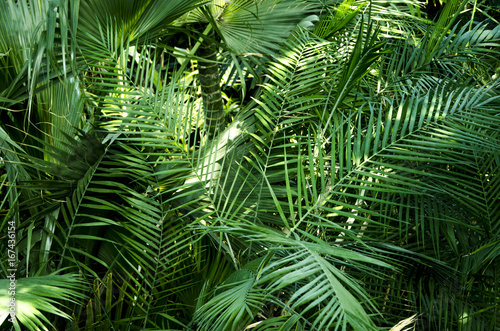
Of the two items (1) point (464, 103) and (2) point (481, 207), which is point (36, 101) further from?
(2) point (481, 207)

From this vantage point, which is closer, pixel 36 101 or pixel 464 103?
pixel 464 103

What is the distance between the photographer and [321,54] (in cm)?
150

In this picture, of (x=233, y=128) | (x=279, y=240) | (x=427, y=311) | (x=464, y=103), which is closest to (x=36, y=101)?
(x=233, y=128)

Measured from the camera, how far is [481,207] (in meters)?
1.22

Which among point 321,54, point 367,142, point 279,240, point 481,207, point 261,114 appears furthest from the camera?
point 321,54

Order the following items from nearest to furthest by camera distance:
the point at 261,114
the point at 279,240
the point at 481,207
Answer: the point at 279,240
the point at 481,207
the point at 261,114

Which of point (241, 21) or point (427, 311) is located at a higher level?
point (241, 21)

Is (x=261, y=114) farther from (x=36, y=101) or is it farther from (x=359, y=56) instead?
(x=36, y=101)

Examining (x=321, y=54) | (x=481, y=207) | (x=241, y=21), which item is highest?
(x=241, y=21)

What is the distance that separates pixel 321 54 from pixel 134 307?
1.07m

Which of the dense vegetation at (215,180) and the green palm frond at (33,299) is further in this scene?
the dense vegetation at (215,180)

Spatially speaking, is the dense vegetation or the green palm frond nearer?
the green palm frond

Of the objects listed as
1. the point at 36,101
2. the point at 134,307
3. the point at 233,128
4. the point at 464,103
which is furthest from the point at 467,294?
the point at 36,101

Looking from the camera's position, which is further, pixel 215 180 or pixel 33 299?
pixel 215 180
